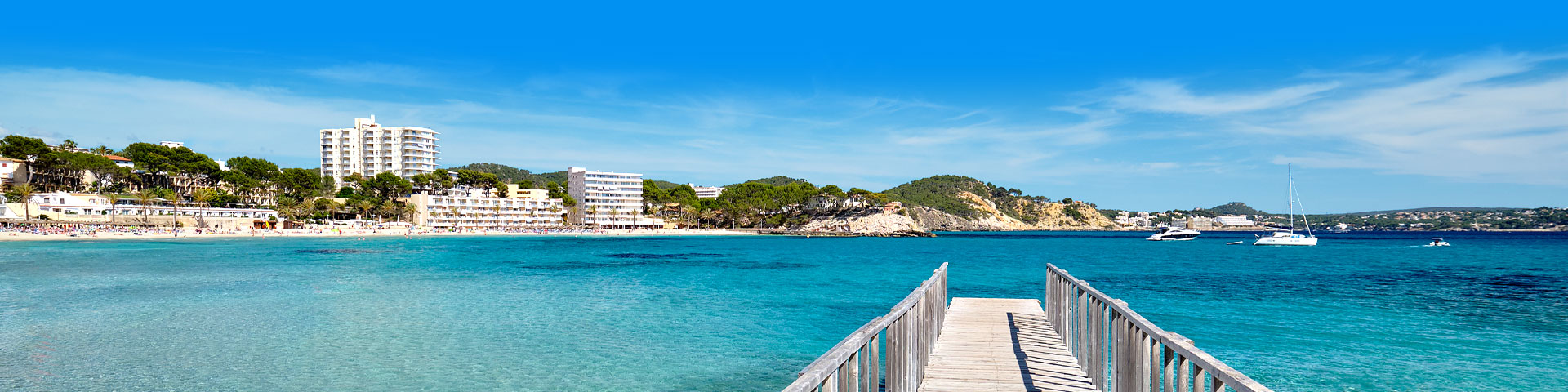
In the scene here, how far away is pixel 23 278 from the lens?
29.8 m

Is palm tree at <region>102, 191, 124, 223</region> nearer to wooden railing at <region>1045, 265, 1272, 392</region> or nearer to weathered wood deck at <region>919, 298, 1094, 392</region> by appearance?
weathered wood deck at <region>919, 298, 1094, 392</region>

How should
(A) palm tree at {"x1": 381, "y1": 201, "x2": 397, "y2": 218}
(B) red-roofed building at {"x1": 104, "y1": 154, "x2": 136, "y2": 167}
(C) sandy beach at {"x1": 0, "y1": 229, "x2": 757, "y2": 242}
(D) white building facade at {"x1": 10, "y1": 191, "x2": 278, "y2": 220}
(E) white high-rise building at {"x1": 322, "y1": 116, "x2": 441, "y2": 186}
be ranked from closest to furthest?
(C) sandy beach at {"x1": 0, "y1": 229, "x2": 757, "y2": 242}
(D) white building facade at {"x1": 10, "y1": 191, "x2": 278, "y2": 220}
(B) red-roofed building at {"x1": 104, "y1": 154, "x2": 136, "y2": 167}
(A) palm tree at {"x1": 381, "y1": 201, "x2": 397, "y2": 218}
(E) white high-rise building at {"x1": 322, "y1": 116, "x2": 441, "y2": 186}

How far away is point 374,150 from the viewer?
160 meters

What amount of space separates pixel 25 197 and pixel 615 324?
111553mm

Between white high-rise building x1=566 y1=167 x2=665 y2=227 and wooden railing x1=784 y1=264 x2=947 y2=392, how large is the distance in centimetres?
14263

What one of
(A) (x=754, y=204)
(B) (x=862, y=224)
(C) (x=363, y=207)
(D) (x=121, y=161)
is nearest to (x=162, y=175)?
(D) (x=121, y=161)

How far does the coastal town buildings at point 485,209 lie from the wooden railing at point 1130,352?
126m

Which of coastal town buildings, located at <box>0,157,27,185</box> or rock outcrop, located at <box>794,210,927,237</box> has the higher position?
coastal town buildings, located at <box>0,157,27,185</box>

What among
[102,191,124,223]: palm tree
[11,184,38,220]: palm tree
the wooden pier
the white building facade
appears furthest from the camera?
[102,191,124,223]: palm tree

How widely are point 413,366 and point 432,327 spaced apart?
4807 millimetres

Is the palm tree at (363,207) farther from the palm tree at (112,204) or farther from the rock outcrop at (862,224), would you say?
the rock outcrop at (862,224)

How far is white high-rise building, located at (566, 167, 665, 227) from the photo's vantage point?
15000 centimetres

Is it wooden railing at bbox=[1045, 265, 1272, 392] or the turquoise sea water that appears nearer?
wooden railing at bbox=[1045, 265, 1272, 392]

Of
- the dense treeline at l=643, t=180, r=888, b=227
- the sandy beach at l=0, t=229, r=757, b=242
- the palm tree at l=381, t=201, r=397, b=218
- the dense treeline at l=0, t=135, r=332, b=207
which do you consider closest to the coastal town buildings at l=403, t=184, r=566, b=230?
the palm tree at l=381, t=201, r=397, b=218
